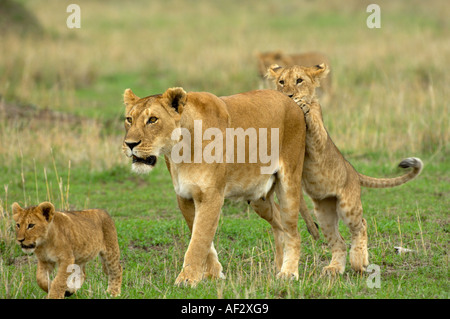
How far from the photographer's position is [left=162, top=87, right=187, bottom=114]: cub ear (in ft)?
17.3

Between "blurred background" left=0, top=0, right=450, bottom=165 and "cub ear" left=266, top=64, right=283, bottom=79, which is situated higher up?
"cub ear" left=266, top=64, right=283, bottom=79

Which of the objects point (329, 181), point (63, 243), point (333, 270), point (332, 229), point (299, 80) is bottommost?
point (333, 270)

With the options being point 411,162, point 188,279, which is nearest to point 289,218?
point 188,279

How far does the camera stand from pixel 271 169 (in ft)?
19.6

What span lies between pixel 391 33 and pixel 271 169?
16.7 meters

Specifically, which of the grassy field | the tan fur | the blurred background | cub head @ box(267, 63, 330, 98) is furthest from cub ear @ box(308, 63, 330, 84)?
the tan fur

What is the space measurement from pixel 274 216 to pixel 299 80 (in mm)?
1252

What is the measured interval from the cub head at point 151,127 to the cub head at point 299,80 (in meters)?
1.57

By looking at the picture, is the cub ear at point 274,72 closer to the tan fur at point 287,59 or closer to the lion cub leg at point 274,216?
the lion cub leg at point 274,216

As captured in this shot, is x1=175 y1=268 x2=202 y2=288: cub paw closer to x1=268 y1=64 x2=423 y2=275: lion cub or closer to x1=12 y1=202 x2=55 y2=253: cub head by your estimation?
x1=12 y1=202 x2=55 y2=253: cub head

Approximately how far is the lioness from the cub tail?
3.08 feet

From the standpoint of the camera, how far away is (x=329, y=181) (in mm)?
6375

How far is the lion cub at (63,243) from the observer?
5.09 meters

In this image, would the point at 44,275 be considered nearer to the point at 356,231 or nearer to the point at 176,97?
the point at 176,97
